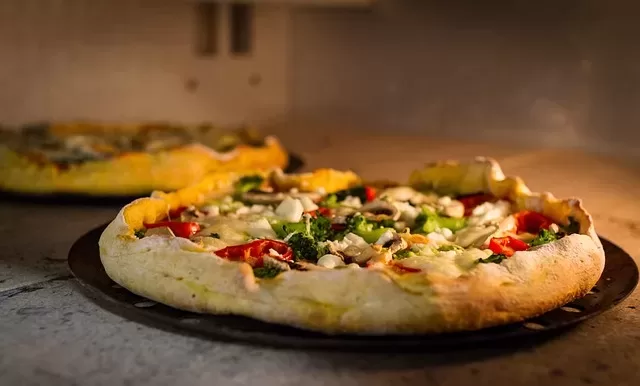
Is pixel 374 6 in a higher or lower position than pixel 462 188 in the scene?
higher

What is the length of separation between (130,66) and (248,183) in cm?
215

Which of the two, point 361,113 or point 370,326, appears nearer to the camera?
point 370,326

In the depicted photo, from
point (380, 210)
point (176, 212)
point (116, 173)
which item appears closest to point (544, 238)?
point (380, 210)

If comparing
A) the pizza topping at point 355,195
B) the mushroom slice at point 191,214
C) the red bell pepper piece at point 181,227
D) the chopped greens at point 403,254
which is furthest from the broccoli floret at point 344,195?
the chopped greens at point 403,254

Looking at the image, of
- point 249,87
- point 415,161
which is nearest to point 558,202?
point 415,161

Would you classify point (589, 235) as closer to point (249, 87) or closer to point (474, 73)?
point (474, 73)

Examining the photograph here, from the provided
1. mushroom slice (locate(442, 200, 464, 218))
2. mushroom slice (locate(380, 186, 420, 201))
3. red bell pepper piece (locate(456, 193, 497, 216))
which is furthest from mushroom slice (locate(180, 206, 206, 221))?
red bell pepper piece (locate(456, 193, 497, 216))

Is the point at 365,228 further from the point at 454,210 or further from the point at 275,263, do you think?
the point at 275,263

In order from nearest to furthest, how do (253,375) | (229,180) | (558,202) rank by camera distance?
(253,375) < (558,202) < (229,180)

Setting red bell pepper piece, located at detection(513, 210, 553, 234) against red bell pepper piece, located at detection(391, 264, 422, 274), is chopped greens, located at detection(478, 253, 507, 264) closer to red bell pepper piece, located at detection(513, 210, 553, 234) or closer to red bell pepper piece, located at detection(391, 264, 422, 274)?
red bell pepper piece, located at detection(391, 264, 422, 274)

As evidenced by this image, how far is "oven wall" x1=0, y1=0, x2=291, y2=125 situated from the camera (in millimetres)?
4414

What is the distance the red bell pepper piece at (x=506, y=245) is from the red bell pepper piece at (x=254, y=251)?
0.51 m

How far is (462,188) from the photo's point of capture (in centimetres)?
296

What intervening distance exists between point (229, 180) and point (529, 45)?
2135mm
